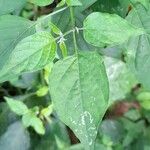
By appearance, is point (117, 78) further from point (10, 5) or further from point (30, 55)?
point (30, 55)

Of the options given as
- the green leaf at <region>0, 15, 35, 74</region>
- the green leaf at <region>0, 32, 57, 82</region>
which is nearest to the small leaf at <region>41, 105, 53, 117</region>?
the green leaf at <region>0, 15, 35, 74</region>

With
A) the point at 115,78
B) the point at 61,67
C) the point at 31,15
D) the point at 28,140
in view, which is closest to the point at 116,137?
the point at 115,78

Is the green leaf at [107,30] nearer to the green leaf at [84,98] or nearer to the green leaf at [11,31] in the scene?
the green leaf at [84,98]

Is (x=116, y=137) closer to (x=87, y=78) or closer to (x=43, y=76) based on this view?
(x=43, y=76)

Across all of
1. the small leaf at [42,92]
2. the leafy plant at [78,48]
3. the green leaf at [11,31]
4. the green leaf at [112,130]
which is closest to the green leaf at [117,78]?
the green leaf at [112,130]

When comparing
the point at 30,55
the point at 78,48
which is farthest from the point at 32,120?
the point at 30,55

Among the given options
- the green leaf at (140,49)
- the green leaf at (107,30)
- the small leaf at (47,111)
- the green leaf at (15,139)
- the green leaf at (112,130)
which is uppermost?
the green leaf at (107,30)
